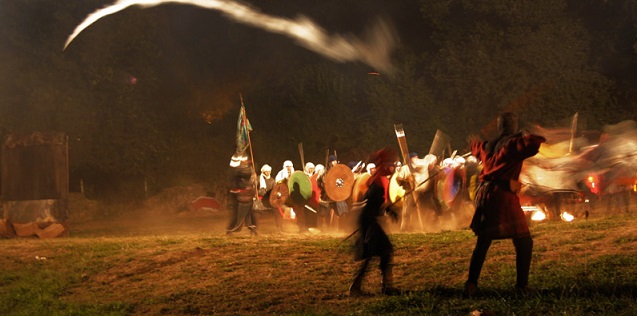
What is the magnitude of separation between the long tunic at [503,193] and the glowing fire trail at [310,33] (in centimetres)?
2318

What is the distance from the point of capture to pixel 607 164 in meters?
16.5

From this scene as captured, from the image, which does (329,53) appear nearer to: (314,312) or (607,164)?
(607,164)

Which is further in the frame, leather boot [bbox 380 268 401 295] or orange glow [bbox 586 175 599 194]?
orange glow [bbox 586 175 599 194]

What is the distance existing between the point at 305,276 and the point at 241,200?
6595 mm

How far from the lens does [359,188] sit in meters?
16.0

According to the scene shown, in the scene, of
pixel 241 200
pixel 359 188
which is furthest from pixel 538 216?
pixel 241 200

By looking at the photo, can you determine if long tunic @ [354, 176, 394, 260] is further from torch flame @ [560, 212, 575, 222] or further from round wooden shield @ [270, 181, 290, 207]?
round wooden shield @ [270, 181, 290, 207]

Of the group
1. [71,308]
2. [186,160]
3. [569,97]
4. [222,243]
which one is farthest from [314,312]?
[186,160]

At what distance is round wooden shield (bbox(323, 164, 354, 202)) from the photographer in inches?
676

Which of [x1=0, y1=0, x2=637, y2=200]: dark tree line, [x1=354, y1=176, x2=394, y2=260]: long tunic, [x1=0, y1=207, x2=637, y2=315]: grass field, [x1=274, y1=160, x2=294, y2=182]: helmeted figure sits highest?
[x1=0, y1=0, x2=637, y2=200]: dark tree line

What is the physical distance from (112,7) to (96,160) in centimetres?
608

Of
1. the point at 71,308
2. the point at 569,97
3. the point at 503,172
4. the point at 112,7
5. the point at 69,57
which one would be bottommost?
the point at 71,308

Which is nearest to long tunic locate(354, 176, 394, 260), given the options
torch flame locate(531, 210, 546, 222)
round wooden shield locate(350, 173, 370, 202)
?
round wooden shield locate(350, 173, 370, 202)

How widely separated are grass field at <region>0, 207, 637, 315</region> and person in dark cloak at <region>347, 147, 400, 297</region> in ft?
0.73
